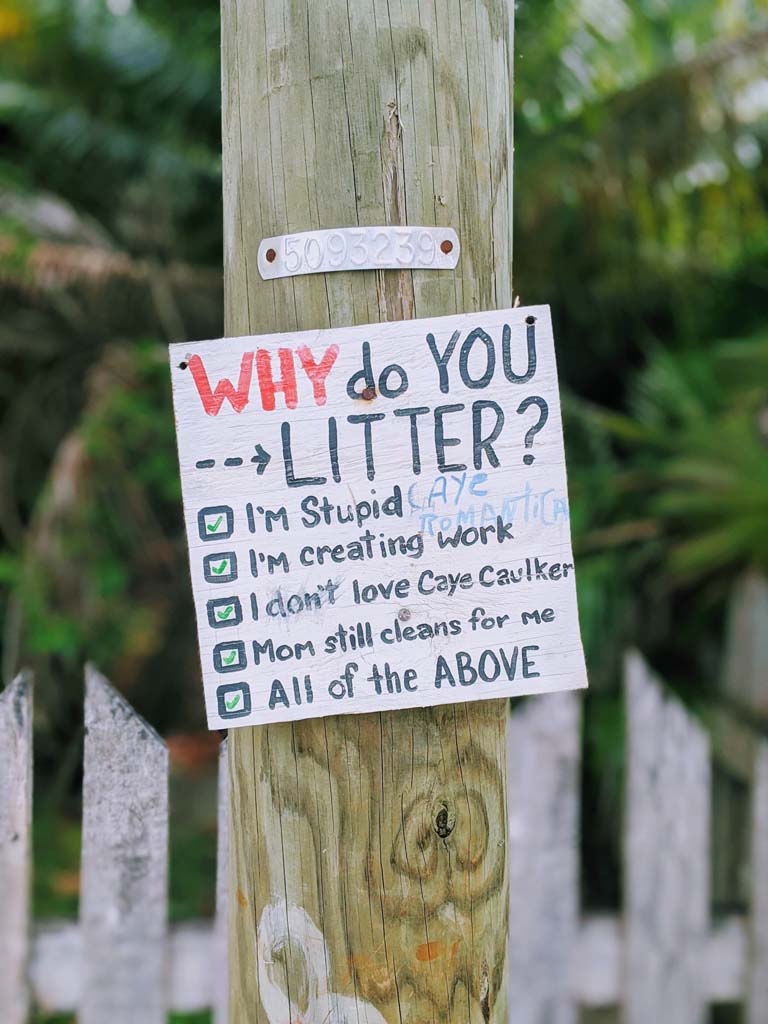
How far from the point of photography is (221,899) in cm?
149

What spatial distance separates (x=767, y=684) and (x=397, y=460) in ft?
6.77

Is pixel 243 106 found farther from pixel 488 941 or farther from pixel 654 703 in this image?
pixel 654 703

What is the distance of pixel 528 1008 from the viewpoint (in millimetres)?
1849

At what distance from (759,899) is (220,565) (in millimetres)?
1495

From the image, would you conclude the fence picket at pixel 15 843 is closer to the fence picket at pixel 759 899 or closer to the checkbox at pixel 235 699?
the checkbox at pixel 235 699

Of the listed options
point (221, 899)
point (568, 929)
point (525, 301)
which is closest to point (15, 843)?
point (221, 899)

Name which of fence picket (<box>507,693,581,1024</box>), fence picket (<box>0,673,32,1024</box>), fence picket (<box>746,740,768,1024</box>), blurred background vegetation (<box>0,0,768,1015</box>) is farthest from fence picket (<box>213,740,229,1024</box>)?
fence picket (<box>746,740,768,1024</box>)

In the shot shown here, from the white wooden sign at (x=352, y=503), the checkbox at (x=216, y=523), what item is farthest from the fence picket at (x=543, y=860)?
the checkbox at (x=216, y=523)

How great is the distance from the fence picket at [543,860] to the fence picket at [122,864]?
684 millimetres

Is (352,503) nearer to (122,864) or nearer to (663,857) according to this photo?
(122,864)

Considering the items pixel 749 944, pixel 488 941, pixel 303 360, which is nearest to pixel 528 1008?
pixel 749 944

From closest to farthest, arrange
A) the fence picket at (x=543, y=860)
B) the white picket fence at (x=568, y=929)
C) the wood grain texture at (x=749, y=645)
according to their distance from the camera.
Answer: the white picket fence at (x=568, y=929), the fence picket at (x=543, y=860), the wood grain texture at (x=749, y=645)

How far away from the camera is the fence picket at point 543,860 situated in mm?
1845

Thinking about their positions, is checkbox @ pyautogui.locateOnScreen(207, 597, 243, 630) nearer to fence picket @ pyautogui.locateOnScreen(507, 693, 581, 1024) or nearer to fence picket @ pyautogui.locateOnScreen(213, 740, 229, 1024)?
fence picket @ pyautogui.locateOnScreen(213, 740, 229, 1024)
